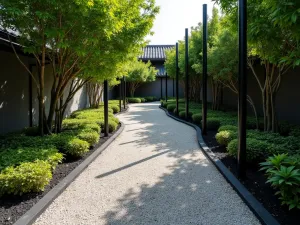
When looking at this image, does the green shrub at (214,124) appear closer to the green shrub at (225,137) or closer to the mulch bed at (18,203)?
the green shrub at (225,137)

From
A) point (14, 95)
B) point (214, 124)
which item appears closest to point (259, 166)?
point (214, 124)

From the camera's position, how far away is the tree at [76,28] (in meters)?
5.70

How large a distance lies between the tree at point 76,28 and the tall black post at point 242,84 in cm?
256

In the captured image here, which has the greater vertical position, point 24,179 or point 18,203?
point 24,179

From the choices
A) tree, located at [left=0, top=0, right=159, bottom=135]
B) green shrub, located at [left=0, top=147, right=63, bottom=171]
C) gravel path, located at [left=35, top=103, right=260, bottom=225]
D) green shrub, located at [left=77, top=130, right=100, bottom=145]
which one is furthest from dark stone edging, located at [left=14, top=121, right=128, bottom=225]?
tree, located at [left=0, top=0, right=159, bottom=135]

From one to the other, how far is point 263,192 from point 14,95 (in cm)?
775

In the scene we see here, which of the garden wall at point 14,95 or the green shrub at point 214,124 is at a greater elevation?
the garden wall at point 14,95

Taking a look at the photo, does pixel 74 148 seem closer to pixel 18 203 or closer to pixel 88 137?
pixel 88 137

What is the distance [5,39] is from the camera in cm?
634

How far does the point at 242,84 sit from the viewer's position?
484 cm

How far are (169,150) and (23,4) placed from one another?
4730mm

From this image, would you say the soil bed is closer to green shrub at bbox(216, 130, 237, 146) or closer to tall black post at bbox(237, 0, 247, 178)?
tall black post at bbox(237, 0, 247, 178)

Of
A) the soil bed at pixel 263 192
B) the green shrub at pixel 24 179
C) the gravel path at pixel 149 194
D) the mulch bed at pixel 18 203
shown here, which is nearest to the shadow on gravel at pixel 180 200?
the gravel path at pixel 149 194

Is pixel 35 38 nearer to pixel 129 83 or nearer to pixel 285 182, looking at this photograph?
pixel 285 182
